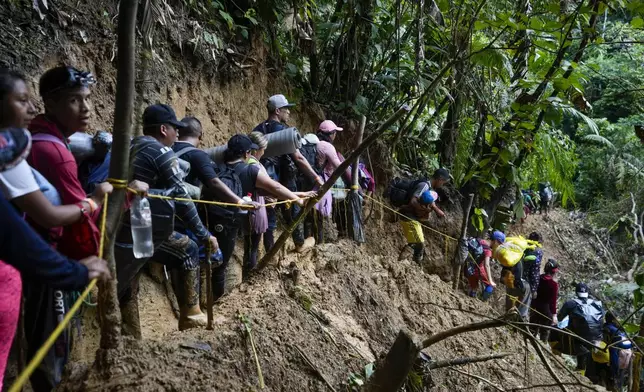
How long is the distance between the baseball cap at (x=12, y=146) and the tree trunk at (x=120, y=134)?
0.56 m

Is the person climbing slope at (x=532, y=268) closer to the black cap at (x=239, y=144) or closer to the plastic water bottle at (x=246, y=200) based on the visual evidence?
the plastic water bottle at (x=246, y=200)

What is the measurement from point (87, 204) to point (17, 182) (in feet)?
1.59

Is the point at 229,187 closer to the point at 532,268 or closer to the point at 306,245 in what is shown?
the point at 306,245

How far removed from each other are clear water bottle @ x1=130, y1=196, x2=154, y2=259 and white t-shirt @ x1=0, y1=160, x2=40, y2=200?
105 cm

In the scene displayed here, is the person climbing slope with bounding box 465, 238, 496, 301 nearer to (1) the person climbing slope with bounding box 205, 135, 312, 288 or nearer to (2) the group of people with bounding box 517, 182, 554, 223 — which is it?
(1) the person climbing slope with bounding box 205, 135, 312, 288

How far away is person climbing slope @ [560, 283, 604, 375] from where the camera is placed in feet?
29.4

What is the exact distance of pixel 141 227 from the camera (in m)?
3.57

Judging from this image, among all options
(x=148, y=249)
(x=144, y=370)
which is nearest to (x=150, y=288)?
(x=148, y=249)

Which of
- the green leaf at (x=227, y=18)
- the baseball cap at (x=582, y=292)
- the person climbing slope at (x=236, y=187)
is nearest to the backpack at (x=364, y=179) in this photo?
the green leaf at (x=227, y=18)

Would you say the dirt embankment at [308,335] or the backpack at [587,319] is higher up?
the dirt embankment at [308,335]

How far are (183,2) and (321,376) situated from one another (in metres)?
5.09

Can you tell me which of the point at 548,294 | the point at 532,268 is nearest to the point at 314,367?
the point at 532,268

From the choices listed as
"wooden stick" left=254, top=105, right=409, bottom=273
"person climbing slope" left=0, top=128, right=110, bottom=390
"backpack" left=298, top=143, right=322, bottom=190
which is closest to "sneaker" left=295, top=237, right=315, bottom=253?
"backpack" left=298, top=143, right=322, bottom=190

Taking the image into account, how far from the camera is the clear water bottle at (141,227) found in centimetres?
350
